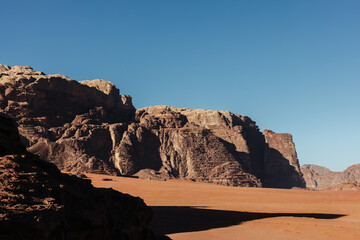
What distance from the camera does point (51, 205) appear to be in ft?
18.2

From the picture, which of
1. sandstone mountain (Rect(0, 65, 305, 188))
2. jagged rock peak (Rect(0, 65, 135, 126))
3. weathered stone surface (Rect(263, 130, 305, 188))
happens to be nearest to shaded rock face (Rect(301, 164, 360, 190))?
weathered stone surface (Rect(263, 130, 305, 188))

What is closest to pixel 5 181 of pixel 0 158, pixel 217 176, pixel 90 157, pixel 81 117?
pixel 0 158

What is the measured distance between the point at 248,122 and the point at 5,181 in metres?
91.1

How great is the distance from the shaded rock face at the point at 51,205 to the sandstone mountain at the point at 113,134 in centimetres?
4553

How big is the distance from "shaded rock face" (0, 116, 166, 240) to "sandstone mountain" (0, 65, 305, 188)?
45528 millimetres

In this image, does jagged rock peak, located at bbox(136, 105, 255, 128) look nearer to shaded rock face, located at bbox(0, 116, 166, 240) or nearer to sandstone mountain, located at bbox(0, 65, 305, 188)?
sandstone mountain, located at bbox(0, 65, 305, 188)

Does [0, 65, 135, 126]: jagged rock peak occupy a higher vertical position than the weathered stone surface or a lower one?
higher

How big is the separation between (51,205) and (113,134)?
5565 centimetres

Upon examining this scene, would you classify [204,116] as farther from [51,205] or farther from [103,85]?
[51,205]

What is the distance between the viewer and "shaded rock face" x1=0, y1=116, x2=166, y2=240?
16.3 feet

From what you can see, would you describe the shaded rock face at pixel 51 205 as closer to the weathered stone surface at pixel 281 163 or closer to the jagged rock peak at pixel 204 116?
the jagged rock peak at pixel 204 116

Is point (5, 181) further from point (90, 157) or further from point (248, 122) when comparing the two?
point (248, 122)


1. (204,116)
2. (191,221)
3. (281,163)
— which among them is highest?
(204,116)

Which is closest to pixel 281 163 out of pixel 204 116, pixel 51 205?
pixel 204 116
